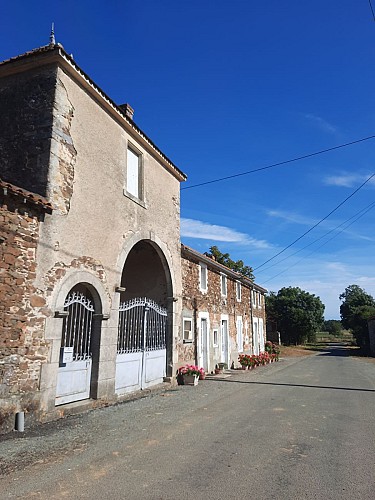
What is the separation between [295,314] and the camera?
4641 cm

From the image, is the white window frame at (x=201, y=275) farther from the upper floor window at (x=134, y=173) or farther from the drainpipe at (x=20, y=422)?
the drainpipe at (x=20, y=422)

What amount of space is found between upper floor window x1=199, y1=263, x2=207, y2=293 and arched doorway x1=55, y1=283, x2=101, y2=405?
6.57 metres

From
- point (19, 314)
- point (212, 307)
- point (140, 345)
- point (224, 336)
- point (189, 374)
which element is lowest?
point (189, 374)

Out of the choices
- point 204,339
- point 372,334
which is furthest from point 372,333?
point 204,339

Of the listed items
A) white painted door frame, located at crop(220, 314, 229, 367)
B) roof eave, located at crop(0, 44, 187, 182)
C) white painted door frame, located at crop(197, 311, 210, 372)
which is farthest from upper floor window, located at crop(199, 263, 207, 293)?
roof eave, located at crop(0, 44, 187, 182)

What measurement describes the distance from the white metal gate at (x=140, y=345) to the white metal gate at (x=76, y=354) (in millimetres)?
1059

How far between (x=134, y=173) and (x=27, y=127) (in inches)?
139

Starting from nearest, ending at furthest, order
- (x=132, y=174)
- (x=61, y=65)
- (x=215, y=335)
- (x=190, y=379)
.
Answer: (x=61, y=65) → (x=132, y=174) → (x=190, y=379) → (x=215, y=335)

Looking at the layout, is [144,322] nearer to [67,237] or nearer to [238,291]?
[67,237]

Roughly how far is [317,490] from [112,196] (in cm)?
740

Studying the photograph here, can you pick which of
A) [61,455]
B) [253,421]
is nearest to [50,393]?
[61,455]

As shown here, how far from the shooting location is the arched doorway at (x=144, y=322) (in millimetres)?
9523

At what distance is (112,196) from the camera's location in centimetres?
914

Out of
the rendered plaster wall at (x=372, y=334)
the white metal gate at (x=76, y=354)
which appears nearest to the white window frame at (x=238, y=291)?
the white metal gate at (x=76, y=354)
